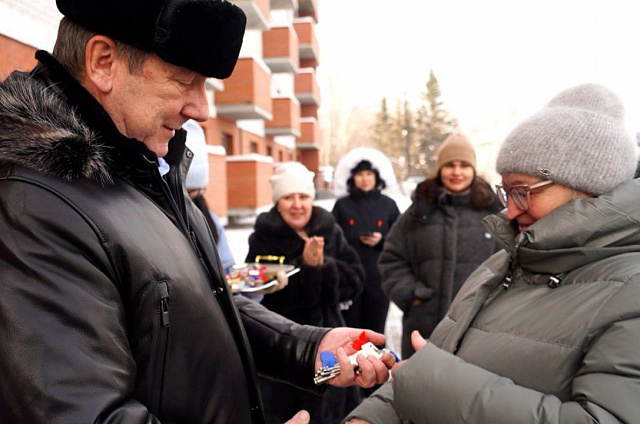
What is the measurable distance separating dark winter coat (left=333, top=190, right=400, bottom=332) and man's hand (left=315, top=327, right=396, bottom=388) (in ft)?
9.11

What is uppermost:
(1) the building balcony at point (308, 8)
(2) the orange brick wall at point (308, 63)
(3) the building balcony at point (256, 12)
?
(1) the building balcony at point (308, 8)

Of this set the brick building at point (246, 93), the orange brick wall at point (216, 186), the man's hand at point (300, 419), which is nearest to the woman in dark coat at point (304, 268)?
the man's hand at point (300, 419)

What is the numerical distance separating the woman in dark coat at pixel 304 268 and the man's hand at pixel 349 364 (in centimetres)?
149

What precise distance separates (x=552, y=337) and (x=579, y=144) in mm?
617

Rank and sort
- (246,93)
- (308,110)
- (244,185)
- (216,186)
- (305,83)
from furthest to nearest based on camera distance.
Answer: (308,110) < (305,83) < (244,185) < (246,93) < (216,186)

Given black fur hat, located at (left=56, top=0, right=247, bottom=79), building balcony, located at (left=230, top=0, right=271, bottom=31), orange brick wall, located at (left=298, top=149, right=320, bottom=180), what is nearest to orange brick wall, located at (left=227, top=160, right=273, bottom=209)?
building balcony, located at (left=230, top=0, right=271, bottom=31)

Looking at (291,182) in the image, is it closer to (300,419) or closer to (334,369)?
(334,369)

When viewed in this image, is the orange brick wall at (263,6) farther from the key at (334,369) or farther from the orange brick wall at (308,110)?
the orange brick wall at (308,110)

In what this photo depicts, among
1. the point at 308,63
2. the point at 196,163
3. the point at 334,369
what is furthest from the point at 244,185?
the point at 308,63

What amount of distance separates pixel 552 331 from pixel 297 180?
2.58m

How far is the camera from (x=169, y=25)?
104 centimetres

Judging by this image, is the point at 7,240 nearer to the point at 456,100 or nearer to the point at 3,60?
the point at 3,60

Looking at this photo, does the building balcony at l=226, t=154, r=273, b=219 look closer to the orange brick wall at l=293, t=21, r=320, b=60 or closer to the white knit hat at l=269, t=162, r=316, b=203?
the white knit hat at l=269, t=162, r=316, b=203

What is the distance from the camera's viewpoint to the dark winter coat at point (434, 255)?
3.23m
